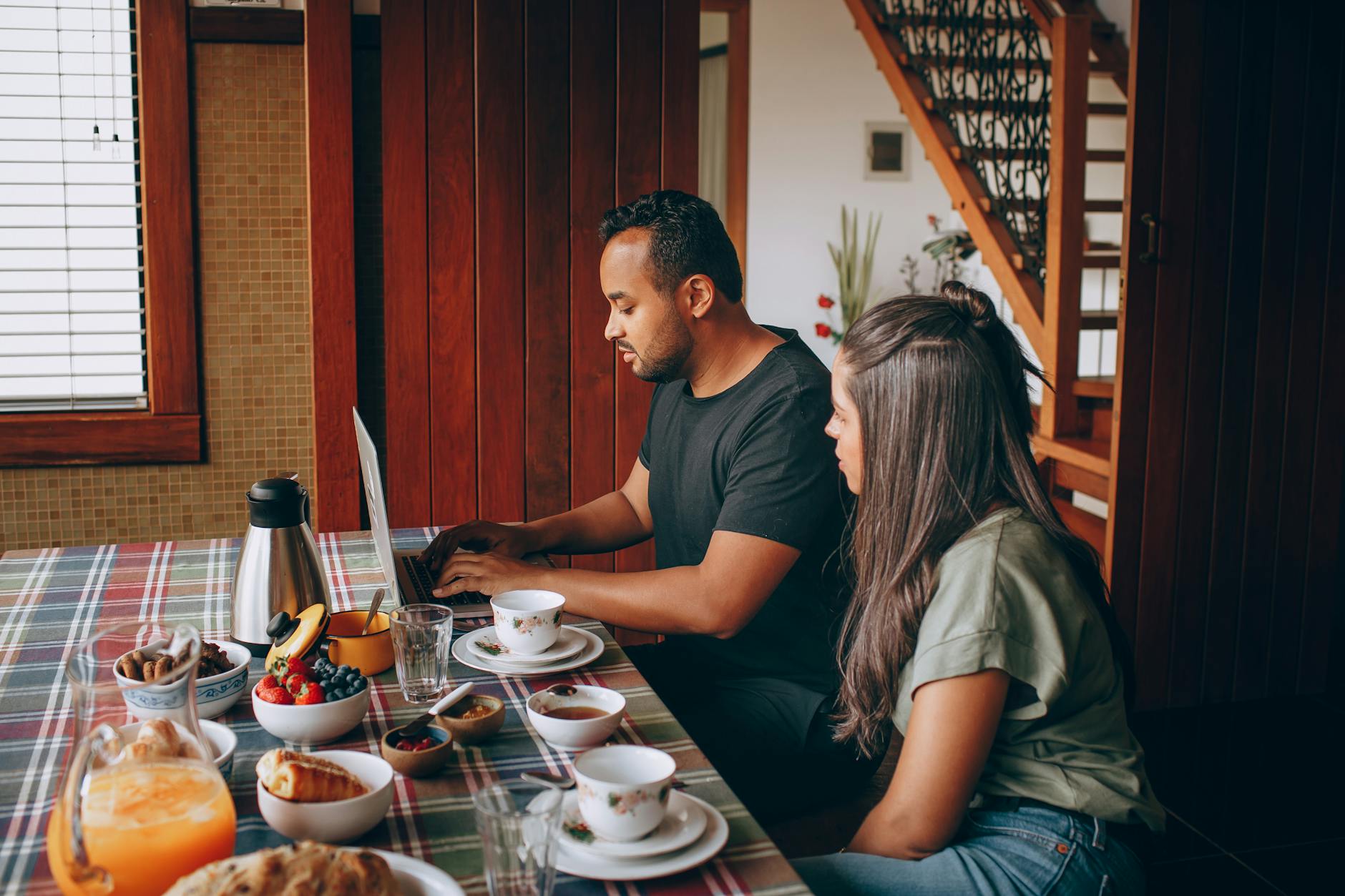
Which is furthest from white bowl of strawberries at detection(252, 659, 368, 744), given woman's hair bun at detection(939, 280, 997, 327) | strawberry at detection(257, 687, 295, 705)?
woman's hair bun at detection(939, 280, 997, 327)

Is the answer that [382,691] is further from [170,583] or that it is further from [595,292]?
[595,292]

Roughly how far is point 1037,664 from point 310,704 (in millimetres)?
793

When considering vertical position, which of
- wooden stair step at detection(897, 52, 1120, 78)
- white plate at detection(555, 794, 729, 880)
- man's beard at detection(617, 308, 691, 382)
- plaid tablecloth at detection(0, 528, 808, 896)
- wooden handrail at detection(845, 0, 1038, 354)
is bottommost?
plaid tablecloth at detection(0, 528, 808, 896)

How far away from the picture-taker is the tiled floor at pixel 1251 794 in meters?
2.48

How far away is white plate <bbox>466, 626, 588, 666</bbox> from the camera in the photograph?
1489mm

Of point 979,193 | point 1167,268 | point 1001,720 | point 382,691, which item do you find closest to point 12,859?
point 382,691

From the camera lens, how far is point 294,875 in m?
0.79

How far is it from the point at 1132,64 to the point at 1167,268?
581mm

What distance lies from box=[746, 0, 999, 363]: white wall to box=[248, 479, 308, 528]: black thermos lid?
497cm

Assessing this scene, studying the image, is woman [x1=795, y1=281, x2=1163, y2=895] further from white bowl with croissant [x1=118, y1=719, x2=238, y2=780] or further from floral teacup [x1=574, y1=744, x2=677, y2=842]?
white bowl with croissant [x1=118, y1=719, x2=238, y2=780]

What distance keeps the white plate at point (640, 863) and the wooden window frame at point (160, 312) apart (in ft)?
7.59

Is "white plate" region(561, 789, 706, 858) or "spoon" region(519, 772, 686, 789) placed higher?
"spoon" region(519, 772, 686, 789)

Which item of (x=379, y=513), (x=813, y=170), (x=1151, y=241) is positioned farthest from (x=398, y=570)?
(x=813, y=170)

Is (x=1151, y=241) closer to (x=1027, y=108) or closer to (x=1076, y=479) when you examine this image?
(x=1076, y=479)
